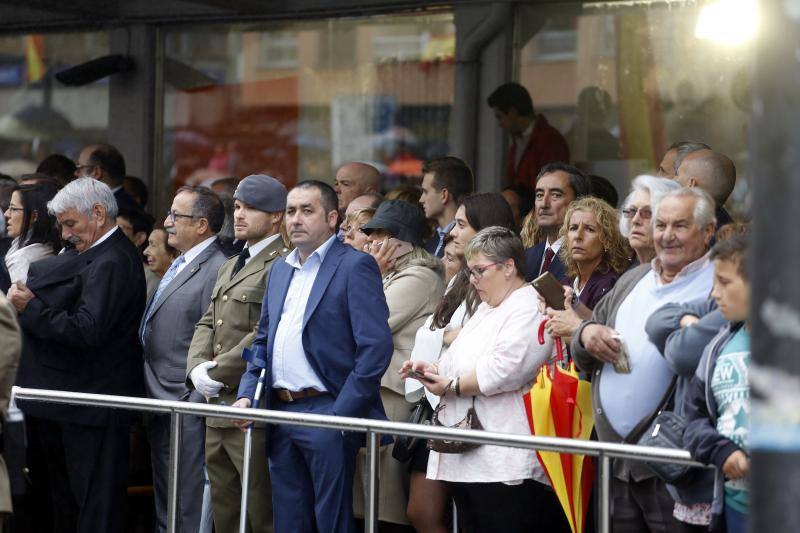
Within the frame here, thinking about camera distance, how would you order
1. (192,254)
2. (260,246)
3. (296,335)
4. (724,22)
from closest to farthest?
(296,335)
(260,246)
(192,254)
(724,22)

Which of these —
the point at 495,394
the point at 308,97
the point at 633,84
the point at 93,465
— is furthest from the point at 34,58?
the point at 495,394

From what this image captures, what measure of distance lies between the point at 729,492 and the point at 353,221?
135 inches

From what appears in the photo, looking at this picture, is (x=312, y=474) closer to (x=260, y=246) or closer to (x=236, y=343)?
(x=236, y=343)

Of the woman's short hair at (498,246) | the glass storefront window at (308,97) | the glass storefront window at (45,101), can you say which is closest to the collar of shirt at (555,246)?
the woman's short hair at (498,246)

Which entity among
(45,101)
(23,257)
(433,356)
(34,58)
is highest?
(34,58)

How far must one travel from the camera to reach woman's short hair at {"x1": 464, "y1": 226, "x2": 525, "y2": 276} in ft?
20.3

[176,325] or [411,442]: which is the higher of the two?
[176,325]

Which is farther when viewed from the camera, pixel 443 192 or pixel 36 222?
pixel 36 222

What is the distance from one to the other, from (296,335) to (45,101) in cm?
743

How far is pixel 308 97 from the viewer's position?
12.0 metres

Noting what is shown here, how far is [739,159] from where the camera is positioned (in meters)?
9.95

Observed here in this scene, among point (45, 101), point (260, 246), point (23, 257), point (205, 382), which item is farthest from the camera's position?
point (45, 101)

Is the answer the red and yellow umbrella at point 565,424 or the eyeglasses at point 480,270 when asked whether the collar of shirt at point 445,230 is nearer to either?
the eyeglasses at point 480,270

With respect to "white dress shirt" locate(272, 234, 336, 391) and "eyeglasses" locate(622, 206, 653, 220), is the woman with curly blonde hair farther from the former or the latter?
"white dress shirt" locate(272, 234, 336, 391)
